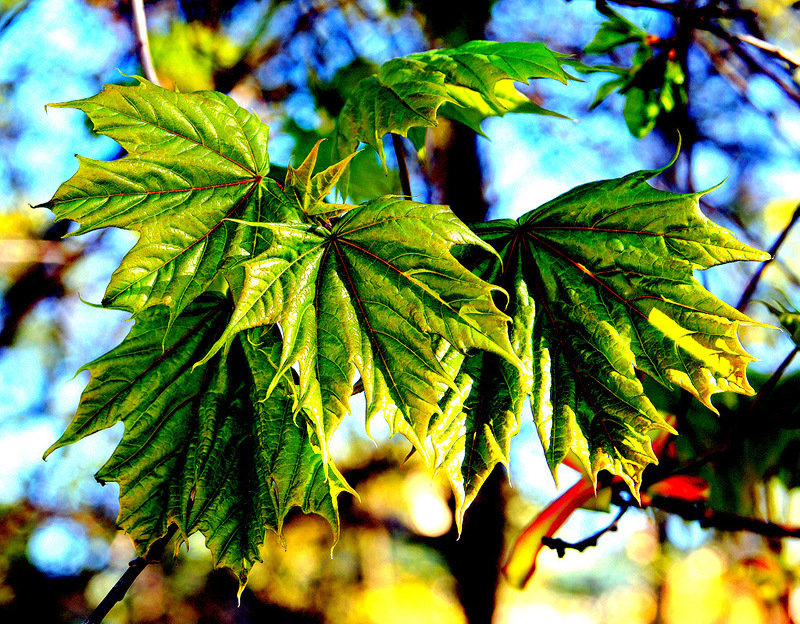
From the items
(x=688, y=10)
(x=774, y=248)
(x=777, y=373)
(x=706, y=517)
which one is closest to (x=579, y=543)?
(x=706, y=517)

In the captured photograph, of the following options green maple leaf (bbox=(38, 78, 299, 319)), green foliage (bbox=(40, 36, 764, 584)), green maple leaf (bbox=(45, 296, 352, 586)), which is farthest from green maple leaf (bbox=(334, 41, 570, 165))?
green maple leaf (bbox=(45, 296, 352, 586))

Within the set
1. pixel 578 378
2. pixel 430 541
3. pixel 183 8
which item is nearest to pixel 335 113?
pixel 183 8

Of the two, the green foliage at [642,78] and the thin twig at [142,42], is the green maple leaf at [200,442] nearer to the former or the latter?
the thin twig at [142,42]

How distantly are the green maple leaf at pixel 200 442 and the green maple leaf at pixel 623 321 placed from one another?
18 centimetres

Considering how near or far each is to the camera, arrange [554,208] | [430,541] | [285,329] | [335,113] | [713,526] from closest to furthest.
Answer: [285,329]
[554,208]
[713,526]
[335,113]
[430,541]

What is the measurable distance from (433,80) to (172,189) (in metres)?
0.23

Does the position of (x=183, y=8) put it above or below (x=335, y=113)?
above

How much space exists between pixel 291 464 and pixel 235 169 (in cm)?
22

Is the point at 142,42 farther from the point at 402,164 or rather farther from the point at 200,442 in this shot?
the point at 200,442

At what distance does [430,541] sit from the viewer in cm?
223

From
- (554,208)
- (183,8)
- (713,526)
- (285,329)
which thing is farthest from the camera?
(183,8)

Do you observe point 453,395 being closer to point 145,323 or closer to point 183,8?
point 145,323

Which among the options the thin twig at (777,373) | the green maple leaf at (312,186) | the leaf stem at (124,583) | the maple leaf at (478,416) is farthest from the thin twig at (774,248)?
the leaf stem at (124,583)

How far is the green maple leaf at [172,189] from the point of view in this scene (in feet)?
1.23
